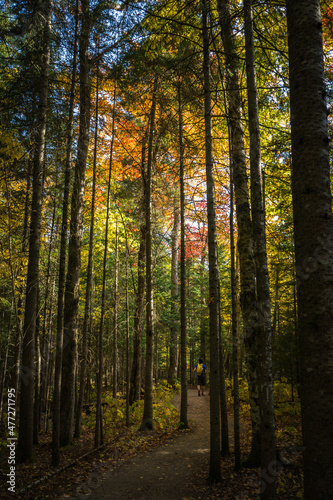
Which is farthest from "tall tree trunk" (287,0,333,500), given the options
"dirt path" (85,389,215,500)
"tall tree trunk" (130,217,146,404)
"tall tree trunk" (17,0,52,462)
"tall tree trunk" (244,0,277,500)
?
"tall tree trunk" (130,217,146,404)

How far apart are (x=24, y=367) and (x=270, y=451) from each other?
20.0 ft

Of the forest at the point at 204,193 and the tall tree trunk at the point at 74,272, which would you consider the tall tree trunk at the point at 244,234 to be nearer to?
the forest at the point at 204,193

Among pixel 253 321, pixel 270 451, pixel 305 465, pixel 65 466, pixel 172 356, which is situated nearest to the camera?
pixel 305 465

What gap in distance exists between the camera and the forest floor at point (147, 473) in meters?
Answer: 4.67

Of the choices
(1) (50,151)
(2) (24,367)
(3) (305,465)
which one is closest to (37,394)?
(2) (24,367)

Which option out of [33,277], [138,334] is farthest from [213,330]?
[138,334]

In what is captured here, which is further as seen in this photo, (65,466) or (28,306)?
(28,306)

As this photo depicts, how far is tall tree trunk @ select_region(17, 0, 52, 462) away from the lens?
6844mm

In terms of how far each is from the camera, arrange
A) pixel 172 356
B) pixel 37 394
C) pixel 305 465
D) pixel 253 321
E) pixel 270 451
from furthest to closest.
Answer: pixel 172 356 < pixel 37 394 < pixel 253 321 < pixel 270 451 < pixel 305 465

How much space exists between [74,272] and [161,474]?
230 inches

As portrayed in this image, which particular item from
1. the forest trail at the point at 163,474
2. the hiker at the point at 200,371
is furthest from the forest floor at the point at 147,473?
the hiker at the point at 200,371

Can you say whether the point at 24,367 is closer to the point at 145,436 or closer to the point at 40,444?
the point at 40,444

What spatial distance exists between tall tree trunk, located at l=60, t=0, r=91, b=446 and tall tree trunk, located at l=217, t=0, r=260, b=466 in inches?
175

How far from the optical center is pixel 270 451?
3.34m
